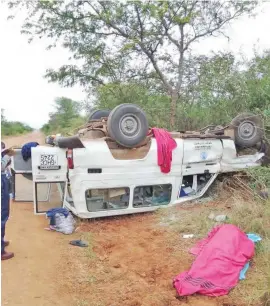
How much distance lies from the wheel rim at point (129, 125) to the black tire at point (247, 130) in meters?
2.30

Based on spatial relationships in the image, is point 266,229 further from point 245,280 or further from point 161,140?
point 161,140

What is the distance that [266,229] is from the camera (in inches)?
205

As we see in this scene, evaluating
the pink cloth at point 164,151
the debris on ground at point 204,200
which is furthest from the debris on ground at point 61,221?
the debris on ground at point 204,200

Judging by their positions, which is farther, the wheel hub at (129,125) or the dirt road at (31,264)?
the wheel hub at (129,125)

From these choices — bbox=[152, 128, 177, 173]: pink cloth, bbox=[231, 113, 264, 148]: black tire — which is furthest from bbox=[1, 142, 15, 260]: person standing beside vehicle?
bbox=[231, 113, 264, 148]: black tire

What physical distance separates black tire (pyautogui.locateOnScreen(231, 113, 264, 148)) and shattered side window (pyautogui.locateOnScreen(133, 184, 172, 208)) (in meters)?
1.96

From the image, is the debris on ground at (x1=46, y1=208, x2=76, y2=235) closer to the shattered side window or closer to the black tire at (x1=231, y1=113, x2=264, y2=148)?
the shattered side window

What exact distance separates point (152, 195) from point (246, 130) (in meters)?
2.47

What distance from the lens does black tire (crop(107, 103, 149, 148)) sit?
21.9ft

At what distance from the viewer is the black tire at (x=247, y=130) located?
26.3 feet

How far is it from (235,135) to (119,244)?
3.68 meters

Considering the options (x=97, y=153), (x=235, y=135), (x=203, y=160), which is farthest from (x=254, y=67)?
(x=97, y=153)

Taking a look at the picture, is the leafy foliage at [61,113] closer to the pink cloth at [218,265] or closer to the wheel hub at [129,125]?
the wheel hub at [129,125]

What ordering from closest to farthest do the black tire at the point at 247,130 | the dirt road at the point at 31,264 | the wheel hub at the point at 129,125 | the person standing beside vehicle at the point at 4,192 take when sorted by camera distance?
the dirt road at the point at 31,264 → the person standing beside vehicle at the point at 4,192 → the wheel hub at the point at 129,125 → the black tire at the point at 247,130
